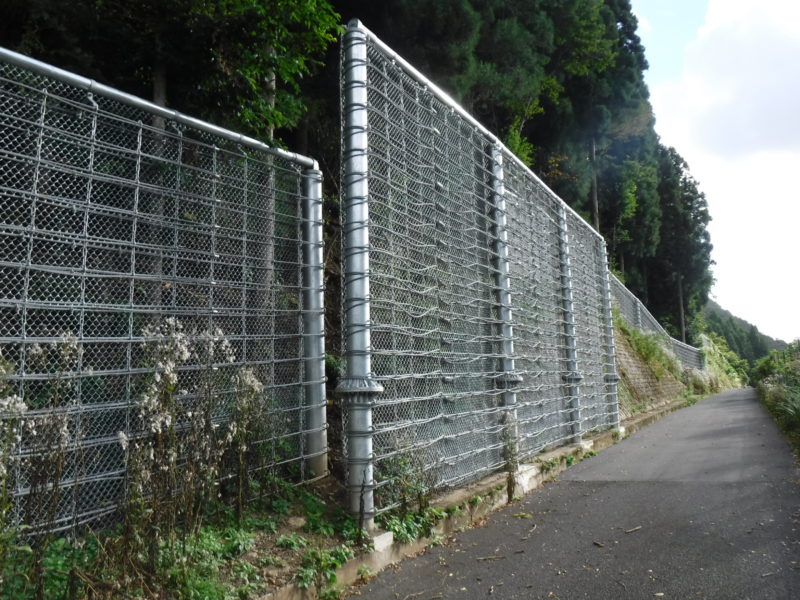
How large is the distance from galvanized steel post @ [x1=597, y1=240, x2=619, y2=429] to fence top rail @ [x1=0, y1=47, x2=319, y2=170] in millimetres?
7302

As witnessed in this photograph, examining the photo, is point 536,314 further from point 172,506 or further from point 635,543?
point 172,506

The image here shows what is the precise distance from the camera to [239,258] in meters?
4.64

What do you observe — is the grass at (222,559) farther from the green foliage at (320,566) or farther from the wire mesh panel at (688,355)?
the wire mesh panel at (688,355)

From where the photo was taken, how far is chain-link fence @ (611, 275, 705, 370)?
16.5 m

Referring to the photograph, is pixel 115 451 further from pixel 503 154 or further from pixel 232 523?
pixel 503 154

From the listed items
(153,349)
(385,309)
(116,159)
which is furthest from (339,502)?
Result: (116,159)

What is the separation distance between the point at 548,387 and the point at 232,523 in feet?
15.5

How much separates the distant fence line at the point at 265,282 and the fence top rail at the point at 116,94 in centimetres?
2

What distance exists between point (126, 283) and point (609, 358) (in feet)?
29.5

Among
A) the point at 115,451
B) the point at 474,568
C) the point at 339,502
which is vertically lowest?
the point at 474,568

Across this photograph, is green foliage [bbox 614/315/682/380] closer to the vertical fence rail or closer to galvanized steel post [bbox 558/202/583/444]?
the vertical fence rail

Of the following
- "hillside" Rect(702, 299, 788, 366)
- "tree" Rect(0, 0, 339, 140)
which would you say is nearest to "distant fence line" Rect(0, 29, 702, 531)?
"tree" Rect(0, 0, 339, 140)

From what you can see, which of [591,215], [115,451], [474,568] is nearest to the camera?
[115,451]

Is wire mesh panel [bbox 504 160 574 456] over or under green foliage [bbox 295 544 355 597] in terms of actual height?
over
